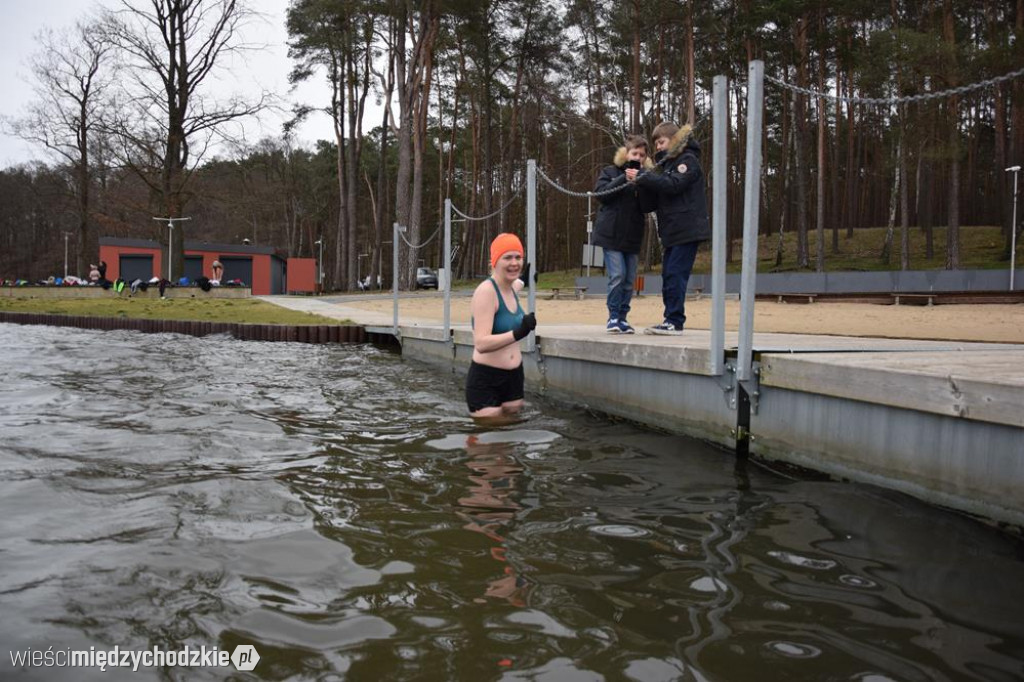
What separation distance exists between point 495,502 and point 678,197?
3.92 meters

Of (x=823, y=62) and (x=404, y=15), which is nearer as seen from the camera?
(x=404, y=15)

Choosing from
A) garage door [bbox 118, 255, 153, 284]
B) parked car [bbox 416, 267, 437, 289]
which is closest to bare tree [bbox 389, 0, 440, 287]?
parked car [bbox 416, 267, 437, 289]

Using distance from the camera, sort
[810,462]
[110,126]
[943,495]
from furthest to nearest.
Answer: [110,126], [810,462], [943,495]

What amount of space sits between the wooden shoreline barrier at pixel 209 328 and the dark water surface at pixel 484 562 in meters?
9.37

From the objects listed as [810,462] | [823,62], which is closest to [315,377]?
[810,462]

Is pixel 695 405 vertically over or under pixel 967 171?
under

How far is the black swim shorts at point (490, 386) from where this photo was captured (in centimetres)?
610

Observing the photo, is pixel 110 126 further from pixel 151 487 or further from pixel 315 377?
pixel 151 487

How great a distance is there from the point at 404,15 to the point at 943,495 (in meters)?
30.6

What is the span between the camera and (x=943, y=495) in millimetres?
3586

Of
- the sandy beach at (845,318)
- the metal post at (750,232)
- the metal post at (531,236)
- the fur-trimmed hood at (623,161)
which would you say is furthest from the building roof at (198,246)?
the metal post at (750,232)

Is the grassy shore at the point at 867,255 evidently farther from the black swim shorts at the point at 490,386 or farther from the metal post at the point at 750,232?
the metal post at the point at 750,232

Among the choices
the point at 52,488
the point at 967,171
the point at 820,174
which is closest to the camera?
the point at 52,488

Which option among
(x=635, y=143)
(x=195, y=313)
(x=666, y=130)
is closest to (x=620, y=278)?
(x=635, y=143)
